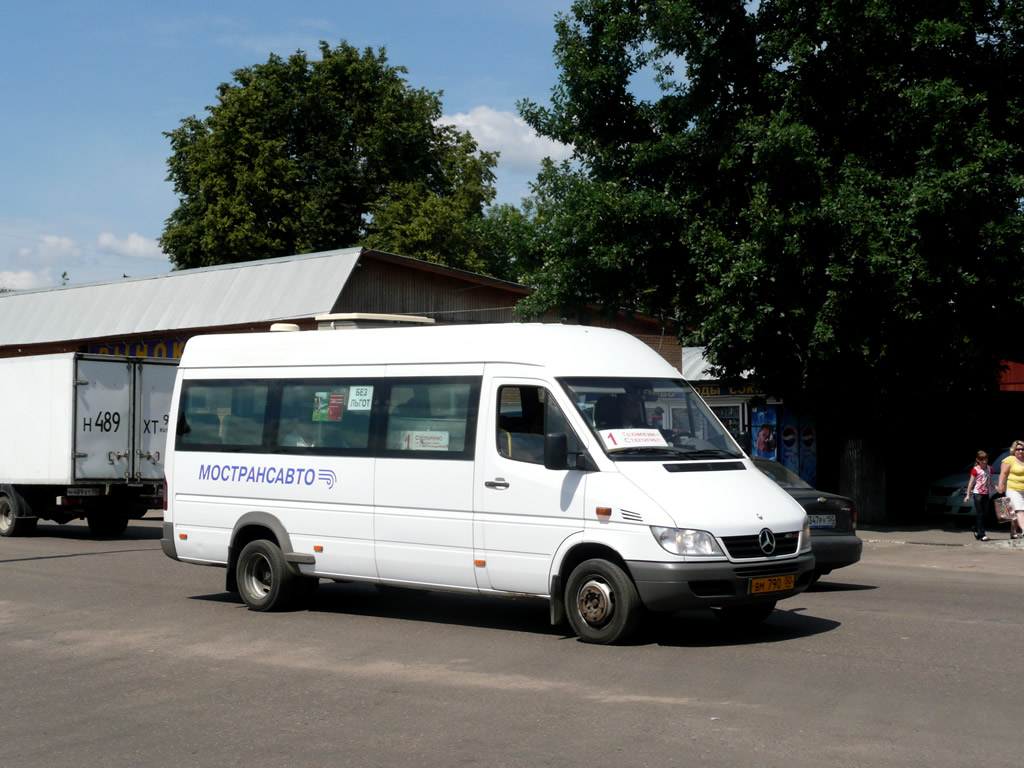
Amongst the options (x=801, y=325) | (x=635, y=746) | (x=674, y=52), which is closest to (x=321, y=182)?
(x=674, y=52)

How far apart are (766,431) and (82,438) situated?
53.3ft

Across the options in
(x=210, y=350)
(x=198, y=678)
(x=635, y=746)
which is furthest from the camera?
(x=210, y=350)

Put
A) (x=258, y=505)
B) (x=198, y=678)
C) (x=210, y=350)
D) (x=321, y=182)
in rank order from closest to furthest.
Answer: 1. (x=198, y=678)
2. (x=258, y=505)
3. (x=210, y=350)
4. (x=321, y=182)

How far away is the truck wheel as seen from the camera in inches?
858

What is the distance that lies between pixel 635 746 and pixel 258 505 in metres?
6.45

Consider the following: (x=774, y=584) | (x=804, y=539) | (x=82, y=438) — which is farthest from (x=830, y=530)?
(x=82, y=438)

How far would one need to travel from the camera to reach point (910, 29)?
850 inches

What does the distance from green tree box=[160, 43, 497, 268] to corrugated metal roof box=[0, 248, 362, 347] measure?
7.90m

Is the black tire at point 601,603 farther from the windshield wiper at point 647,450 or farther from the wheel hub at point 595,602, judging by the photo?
the windshield wiper at point 647,450

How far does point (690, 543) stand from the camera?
913cm

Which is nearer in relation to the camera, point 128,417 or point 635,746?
point 635,746

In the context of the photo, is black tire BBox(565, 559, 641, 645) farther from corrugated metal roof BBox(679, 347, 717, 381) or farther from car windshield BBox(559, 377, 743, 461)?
corrugated metal roof BBox(679, 347, 717, 381)

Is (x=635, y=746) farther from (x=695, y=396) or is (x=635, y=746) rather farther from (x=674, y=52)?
(x=674, y=52)

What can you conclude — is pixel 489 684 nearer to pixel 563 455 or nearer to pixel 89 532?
pixel 563 455
